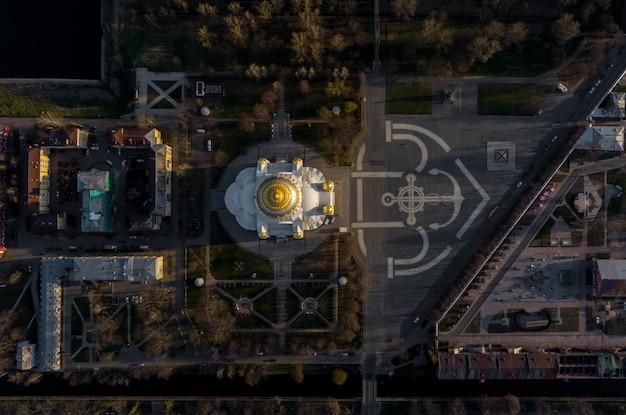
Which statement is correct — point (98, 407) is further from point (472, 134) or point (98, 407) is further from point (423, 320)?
point (472, 134)

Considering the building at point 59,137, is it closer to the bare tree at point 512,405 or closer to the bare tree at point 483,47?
the bare tree at point 483,47

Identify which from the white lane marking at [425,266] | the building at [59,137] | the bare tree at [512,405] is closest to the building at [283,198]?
the white lane marking at [425,266]

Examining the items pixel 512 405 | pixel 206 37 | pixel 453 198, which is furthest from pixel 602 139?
pixel 206 37

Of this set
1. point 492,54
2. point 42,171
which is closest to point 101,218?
point 42,171

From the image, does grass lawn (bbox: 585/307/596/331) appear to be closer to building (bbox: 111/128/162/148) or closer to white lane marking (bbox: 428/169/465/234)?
white lane marking (bbox: 428/169/465/234)

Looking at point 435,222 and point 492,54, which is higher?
point 492,54

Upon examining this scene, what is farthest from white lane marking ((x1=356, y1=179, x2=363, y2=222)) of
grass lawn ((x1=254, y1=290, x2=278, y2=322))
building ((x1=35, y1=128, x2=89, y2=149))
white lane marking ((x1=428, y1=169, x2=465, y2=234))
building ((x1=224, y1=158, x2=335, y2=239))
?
building ((x1=35, y1=128, x2=89, y2=149))
